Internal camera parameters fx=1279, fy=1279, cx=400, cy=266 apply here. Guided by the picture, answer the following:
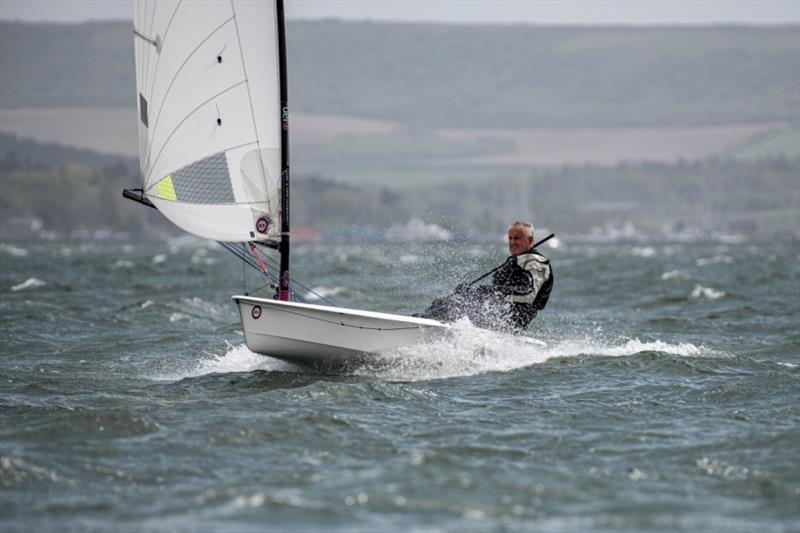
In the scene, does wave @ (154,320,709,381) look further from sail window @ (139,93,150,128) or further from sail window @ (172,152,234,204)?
sail window @ (139,93,150,128)

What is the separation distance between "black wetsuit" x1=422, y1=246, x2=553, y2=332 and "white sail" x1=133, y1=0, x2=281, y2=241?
2337 mm

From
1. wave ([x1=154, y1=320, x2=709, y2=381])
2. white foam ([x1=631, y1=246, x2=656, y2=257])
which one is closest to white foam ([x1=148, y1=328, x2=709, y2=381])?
wave ([x1=154, y1=320, x2=709, y2=381])

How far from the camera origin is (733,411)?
12523 millimetres

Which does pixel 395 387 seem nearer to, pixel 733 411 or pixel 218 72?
pixel 733 411

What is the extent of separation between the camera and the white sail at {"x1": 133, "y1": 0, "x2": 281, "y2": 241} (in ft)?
49.4

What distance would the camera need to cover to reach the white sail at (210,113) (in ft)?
49.4

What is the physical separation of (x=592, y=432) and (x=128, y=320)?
48.6 feet

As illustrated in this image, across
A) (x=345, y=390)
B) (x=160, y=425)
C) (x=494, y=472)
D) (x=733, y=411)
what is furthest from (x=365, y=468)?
(x=733, y=411)

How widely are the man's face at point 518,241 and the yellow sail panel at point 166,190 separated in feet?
13.2

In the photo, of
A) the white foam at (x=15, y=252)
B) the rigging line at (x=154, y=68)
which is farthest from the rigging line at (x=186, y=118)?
the white foam at (x=15, y=252)

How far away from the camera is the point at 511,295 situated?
1535 centimetres

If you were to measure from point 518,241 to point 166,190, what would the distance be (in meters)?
4.22

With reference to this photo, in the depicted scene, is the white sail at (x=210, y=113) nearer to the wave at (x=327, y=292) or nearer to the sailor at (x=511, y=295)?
the sailor at (x=511, y=295)

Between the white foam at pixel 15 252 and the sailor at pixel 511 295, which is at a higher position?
the sailor at pixel 511 295
